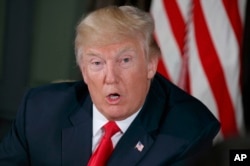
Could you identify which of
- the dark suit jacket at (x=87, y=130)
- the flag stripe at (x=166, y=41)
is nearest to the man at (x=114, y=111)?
the dark suit jacket at (x=87, y=130)

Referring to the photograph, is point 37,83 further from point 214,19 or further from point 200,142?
point 200,142

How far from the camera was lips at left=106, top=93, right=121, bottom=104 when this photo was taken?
105 centimetres

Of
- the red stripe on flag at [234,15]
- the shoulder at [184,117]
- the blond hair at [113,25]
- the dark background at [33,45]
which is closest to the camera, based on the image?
the blond hair at [113,25]

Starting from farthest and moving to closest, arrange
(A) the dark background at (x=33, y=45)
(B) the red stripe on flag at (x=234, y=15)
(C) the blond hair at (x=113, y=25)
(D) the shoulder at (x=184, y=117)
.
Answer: (A) the dark background at (x=33, y=45), (B) the red stripe on flag at (x=234, y=15), (D) the shoulder at (x=184, y=117), (C) the blond hair at (x=113, y=25)

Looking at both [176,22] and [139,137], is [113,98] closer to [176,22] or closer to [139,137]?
[139,137]

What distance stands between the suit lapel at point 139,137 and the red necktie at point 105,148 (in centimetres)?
2

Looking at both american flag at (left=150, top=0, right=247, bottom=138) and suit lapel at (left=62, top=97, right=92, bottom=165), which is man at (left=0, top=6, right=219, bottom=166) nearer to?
suit lapel at (left=62, top=97, right=92, bottom=165)

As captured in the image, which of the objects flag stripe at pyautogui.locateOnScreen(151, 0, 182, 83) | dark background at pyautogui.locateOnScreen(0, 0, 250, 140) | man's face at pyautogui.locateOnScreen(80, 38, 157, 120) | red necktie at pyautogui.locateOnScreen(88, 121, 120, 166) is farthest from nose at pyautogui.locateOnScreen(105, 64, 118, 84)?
dark background at pyautogui.locateOnScreen(0, 0, 250, 140)

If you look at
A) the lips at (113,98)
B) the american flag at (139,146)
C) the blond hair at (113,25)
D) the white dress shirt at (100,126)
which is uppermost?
the blond hair at (113,25)

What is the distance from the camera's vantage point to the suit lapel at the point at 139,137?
1081mm

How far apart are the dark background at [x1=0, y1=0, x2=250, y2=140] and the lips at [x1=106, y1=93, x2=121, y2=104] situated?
1.64m

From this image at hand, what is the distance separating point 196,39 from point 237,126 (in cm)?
36

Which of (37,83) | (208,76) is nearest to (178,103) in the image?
(208,76)

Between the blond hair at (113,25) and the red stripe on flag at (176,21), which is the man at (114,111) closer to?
the blond hair at (113,25)
